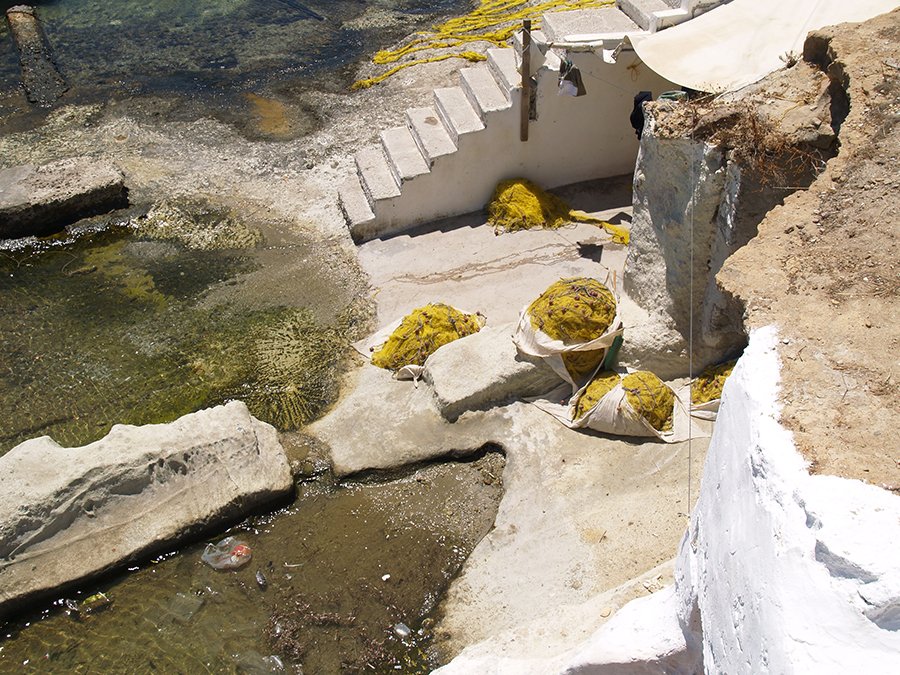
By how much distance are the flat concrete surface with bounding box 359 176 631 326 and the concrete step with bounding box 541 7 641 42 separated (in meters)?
2.14

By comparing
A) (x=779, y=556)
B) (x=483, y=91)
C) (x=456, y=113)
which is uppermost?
(x=779, y=556)

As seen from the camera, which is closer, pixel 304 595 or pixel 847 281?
pixel 847 281

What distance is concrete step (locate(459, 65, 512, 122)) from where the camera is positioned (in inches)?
423

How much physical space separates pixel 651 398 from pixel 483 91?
529cm

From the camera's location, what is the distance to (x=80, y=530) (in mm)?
7211

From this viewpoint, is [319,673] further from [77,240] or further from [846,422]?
[77,240]

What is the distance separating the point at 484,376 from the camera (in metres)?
8.34

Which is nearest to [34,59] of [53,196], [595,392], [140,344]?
[53,196]

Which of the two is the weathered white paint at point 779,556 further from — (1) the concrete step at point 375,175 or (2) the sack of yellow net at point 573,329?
(1) the concrete step at point 375,175

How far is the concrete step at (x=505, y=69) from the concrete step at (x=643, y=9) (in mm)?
1607

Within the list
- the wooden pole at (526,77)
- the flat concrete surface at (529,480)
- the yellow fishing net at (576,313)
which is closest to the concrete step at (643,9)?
the wooden pole at (526,77)

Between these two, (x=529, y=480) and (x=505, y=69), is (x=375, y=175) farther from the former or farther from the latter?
(x=529, y=480)

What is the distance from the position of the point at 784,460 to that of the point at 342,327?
6.73 meters

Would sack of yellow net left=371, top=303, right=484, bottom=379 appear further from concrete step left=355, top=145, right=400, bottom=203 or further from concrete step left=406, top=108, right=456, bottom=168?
concrete step left=406, top=108, right=456, bottom=168
